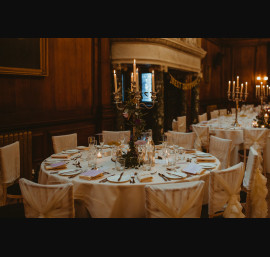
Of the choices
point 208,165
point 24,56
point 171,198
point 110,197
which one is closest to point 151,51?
point 24,56

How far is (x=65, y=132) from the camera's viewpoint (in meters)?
5.26

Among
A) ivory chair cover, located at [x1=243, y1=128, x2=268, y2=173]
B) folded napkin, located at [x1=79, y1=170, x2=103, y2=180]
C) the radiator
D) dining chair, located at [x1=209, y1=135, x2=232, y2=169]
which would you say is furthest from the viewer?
ivory chair cover, located at [x1=243, y1=128, x2=268, y2=173]

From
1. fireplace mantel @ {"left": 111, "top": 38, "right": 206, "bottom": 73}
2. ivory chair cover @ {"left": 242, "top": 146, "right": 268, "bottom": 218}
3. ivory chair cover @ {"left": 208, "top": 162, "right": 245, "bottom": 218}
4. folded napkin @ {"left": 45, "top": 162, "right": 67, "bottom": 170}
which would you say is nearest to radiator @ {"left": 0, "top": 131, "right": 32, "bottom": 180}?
folded napkin @ {"left": 45, "top": 162, "right": 67, "bottom": 170}

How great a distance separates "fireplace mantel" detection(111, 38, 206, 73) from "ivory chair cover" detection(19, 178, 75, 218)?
16.3ft

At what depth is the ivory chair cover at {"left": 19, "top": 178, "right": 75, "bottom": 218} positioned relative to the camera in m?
2.01

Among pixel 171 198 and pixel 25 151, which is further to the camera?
pixel 25 151

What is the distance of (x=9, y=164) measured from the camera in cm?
323

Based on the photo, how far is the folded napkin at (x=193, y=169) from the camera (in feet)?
8.56

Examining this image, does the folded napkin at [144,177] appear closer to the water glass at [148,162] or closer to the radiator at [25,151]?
the water glass at [148,162]

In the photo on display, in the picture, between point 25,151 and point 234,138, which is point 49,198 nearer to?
point 25,151

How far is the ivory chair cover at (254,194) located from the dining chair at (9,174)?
2.46 m

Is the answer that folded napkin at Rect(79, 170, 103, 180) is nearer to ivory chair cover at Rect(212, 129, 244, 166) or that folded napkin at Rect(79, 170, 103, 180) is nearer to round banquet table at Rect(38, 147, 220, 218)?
round banquet table at Rect(38, 147, 220, 218)

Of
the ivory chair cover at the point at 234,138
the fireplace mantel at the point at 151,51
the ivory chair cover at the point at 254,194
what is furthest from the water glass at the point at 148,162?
the fireplace mantel at the point at 151,51

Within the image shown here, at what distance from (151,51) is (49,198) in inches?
219
